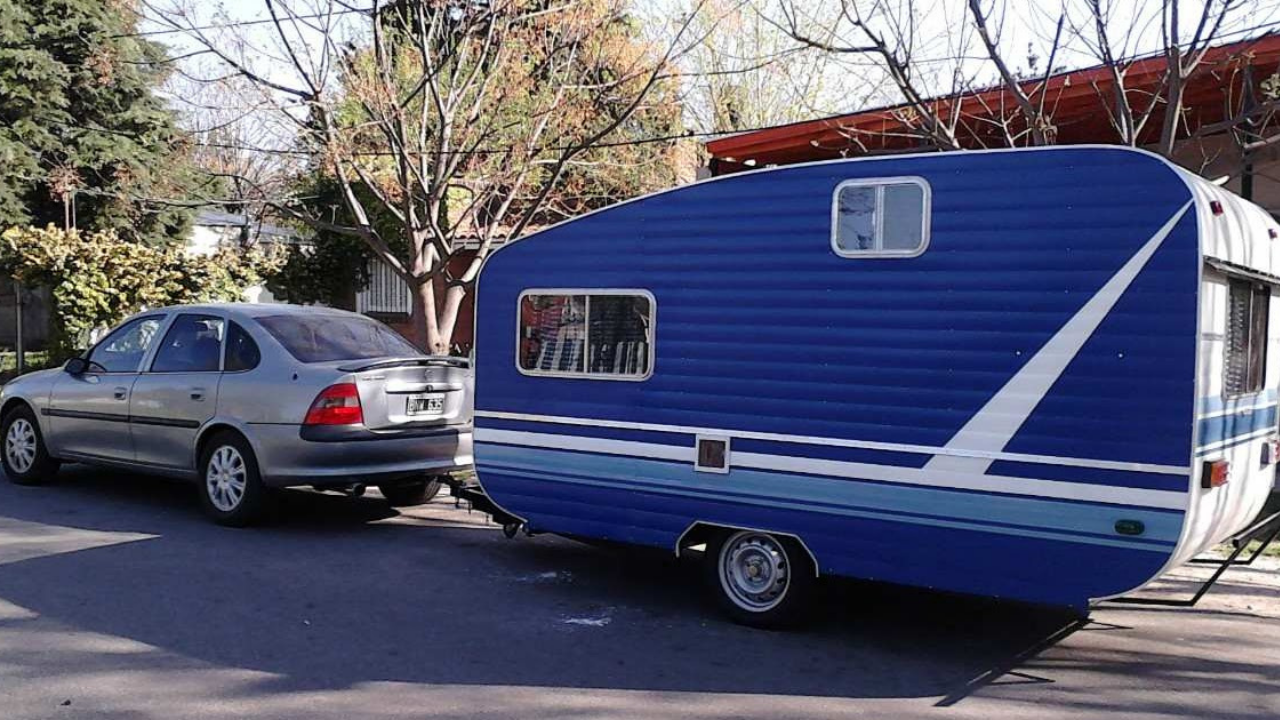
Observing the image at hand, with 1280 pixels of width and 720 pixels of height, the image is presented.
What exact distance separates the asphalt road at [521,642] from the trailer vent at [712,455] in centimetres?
88

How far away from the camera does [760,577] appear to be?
20.8 feet

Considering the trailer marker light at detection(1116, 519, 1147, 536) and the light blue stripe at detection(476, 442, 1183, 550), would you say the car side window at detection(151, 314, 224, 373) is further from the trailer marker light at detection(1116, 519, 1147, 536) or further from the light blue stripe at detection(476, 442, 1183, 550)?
the trailer marker light at detection(1116, 519, 1147, 536)

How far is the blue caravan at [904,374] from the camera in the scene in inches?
204

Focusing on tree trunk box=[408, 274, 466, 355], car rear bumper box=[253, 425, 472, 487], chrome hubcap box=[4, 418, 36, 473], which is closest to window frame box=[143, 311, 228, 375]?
car rear bumper box=[253, 425, 472, 487]

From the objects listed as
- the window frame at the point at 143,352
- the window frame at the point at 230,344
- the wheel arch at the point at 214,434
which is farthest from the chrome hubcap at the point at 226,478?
the window frame at the point at 143,352

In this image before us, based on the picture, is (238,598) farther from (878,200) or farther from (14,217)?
(14,217)

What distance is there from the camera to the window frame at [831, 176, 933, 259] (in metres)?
5.72

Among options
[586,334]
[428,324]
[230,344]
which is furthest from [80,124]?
[586,334]

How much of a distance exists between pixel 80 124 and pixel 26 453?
69.2 ft

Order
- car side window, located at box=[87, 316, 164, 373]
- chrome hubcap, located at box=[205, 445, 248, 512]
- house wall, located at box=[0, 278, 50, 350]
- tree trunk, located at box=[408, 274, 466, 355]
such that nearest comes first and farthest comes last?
chrome hubcap, located at box=[205, 445, 248, 512], car side window, located at box=[87, 316, 164, 373], tree trunk, located at box=[408, 274, 466, 355], house wall, located at box=[0, 278, 50, 350]

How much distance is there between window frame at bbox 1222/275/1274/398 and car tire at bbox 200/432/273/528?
20.7ft

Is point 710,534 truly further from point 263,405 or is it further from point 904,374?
point 263,405

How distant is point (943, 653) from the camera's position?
6027mm

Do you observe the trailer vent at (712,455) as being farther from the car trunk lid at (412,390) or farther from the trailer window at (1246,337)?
the car trunk lid at (412,390)
